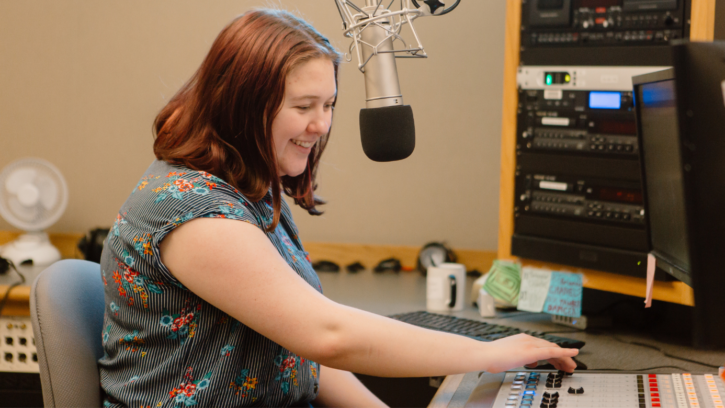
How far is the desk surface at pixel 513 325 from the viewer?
116cm

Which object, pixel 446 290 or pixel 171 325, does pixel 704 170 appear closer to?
pixel 171 325

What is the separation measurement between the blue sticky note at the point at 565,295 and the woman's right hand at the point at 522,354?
1.42ft

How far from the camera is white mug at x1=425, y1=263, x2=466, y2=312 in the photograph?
156 cm

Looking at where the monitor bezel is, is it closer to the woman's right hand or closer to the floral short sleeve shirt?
the woman's right hand

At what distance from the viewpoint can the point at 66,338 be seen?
3.17ft

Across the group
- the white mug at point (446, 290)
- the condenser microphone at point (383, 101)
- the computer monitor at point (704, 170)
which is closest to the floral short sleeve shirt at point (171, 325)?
the condenser microphone at point (383, 101)

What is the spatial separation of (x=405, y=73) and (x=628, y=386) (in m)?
1.31

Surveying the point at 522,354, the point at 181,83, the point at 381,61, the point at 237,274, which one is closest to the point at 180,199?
the point at 237,274

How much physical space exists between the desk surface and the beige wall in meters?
0.24

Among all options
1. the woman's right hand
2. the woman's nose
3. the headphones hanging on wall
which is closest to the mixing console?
the woman's right hand

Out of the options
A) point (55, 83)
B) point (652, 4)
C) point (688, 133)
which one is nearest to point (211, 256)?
point (688, 133)

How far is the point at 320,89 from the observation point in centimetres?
101

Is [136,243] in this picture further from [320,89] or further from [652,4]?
[652,4]

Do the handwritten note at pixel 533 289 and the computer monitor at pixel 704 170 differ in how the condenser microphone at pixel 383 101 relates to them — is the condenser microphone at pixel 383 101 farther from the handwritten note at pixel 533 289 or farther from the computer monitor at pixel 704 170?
the handwritten note at pixel 533 289
